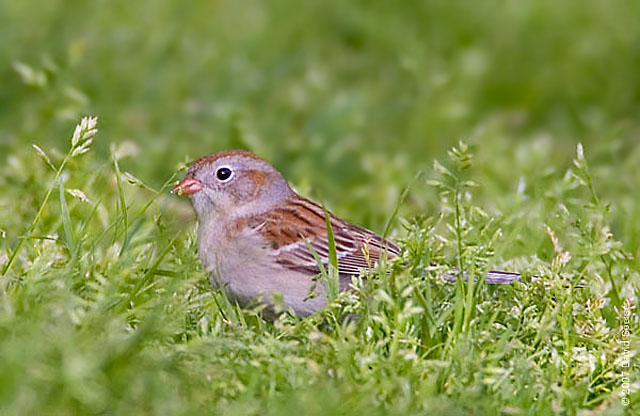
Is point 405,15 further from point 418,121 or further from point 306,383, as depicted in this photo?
point 306,383

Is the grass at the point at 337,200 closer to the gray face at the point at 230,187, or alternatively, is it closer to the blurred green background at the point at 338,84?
the blurred green background at the point at 338,84

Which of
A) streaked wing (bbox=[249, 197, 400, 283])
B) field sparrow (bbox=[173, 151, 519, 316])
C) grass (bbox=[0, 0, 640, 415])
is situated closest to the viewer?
grass (bbox=[0, 0, 640, 415])

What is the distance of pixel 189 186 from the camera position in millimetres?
5516

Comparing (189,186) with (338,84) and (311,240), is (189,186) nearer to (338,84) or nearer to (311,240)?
(311,240)

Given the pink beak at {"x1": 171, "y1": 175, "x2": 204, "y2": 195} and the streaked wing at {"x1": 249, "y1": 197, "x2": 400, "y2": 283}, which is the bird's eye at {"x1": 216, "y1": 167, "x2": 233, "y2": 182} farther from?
the streaked wing at {"x1": 249, "y1": 197, "x2": 400, "y2": 283}

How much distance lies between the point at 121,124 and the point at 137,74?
30.4 inches

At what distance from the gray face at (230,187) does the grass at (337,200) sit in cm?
21

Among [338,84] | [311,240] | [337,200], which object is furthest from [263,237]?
[338,84]

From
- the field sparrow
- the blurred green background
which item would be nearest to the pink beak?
the field sparrow

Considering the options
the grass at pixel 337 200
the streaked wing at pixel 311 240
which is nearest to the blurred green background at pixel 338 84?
the grass at pixel 337 200

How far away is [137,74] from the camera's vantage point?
9.55 metres

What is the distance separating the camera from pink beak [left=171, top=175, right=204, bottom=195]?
5.48 m

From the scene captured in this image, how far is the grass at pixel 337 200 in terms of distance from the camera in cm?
408

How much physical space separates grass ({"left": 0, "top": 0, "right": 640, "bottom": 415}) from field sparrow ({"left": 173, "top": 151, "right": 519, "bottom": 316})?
0.39 ft
